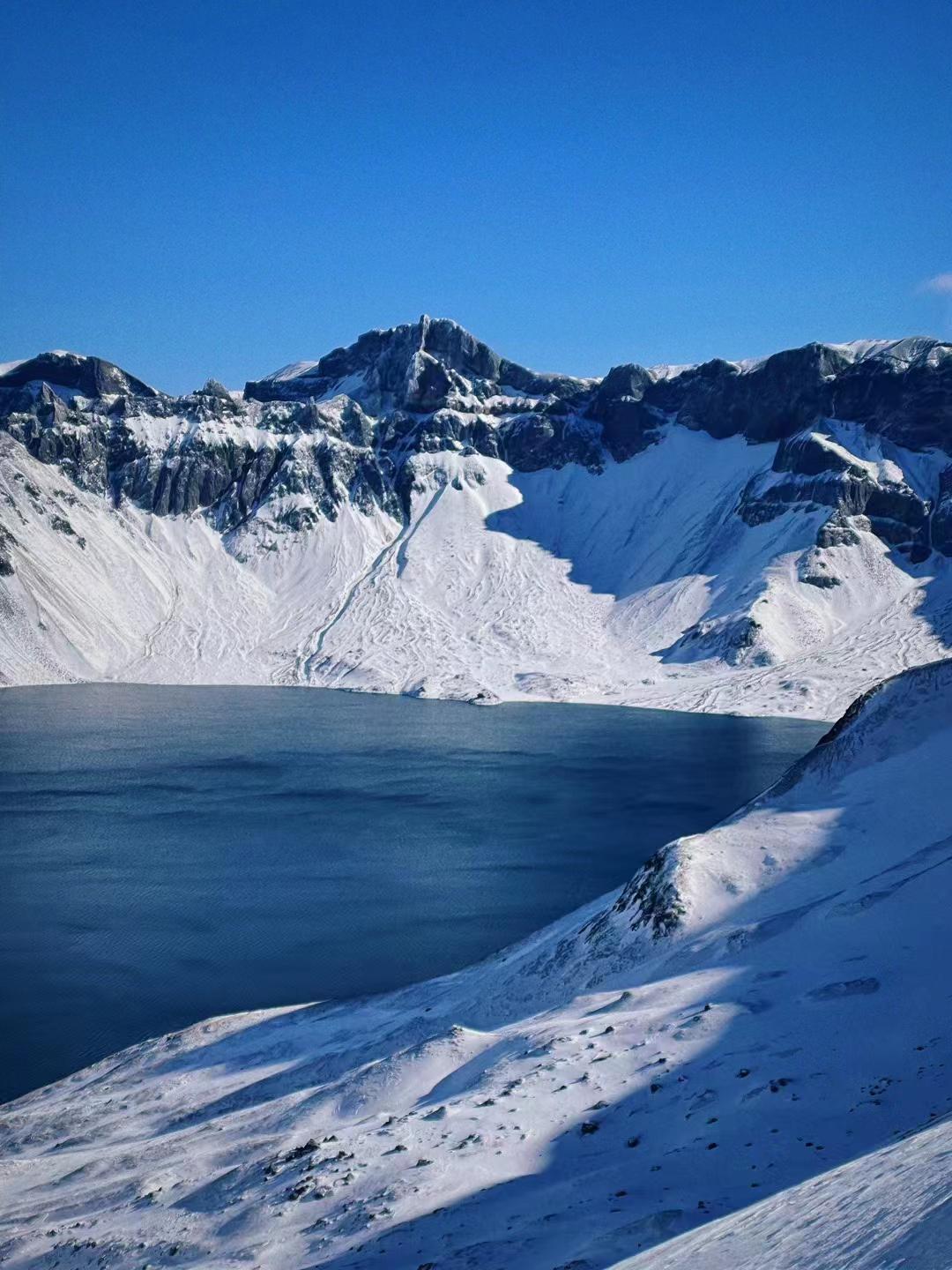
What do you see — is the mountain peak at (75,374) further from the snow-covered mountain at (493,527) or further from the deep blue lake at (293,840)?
the deep blue lake at (293,840)

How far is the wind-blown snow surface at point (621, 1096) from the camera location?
1049 centimetres

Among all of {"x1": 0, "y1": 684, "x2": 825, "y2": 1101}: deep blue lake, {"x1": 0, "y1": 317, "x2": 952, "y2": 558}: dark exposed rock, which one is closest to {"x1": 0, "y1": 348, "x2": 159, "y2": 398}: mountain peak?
{"x1": 0, "y1": 317, "x2": 952, "y2": 558}: dark exposed rock

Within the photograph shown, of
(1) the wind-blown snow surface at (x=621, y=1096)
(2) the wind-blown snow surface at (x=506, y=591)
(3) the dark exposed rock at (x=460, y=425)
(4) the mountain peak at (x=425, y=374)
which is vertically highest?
(4) the mountain peak at (x=425, y=374)

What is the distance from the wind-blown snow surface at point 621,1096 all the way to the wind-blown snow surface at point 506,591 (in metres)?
68.9

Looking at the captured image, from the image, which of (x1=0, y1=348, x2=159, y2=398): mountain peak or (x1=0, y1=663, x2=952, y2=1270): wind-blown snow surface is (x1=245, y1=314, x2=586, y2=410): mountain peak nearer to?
(x1=0, y1=348, x2=159, y2=398): mountain peak

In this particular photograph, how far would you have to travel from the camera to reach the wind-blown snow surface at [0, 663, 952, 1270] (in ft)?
34.4

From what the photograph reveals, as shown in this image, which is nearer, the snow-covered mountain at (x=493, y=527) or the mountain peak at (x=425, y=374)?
the snow-covered mountain at (x=493, y=527)

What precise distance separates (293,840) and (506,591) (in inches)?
3273

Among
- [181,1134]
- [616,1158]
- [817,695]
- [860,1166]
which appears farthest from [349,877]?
[817,695]

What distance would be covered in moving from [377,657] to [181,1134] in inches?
3617

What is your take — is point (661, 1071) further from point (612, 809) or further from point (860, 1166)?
point (612, 809)

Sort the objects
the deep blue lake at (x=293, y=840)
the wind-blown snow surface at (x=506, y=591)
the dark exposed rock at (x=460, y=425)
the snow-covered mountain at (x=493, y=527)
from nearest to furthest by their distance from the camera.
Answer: the deep blue lake at (x=293, y=840), the wind-blown snow surface at (x=506, y=591), the snow-covered mountain at (x=493, y=527), the dark exposed rock at (x=460, y=425)

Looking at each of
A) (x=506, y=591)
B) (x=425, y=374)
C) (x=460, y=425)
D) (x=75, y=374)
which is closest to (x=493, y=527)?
(x=506, y=591)

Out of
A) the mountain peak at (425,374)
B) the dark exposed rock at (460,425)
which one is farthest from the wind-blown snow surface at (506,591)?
the mountain peak at (425,374)
